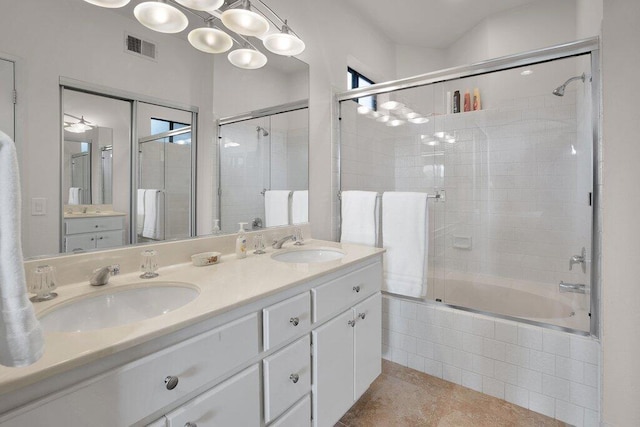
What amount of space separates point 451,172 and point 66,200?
261 cm

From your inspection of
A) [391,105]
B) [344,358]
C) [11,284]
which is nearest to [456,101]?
[391,105]

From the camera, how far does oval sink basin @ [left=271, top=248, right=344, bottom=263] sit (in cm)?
178

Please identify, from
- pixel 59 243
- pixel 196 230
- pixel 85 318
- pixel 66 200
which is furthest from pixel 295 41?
pixel 85 318

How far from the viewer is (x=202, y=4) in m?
1.30

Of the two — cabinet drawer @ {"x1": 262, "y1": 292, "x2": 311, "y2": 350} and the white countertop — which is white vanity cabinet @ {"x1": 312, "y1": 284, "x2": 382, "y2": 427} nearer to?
cabinet drawer @ {"x1": 262, "y1": 292, "x2": 311, "y2": 350}

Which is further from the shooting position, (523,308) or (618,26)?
(523,308)

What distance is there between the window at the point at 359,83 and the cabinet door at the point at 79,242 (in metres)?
2.09

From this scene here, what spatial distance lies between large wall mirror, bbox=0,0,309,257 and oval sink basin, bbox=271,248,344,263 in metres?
0.47

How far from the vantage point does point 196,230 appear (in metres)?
1.49

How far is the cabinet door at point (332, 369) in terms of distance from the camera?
4.17 feet

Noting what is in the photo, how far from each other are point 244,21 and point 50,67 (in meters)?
0.82

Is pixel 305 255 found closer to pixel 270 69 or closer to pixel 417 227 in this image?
pixel 417 227

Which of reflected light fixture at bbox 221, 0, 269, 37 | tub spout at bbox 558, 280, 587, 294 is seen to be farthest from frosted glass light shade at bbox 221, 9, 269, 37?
tub spout at bbox 558, 280, 587, 294

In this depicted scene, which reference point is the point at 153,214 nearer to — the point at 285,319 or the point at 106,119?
the point at 106,119
